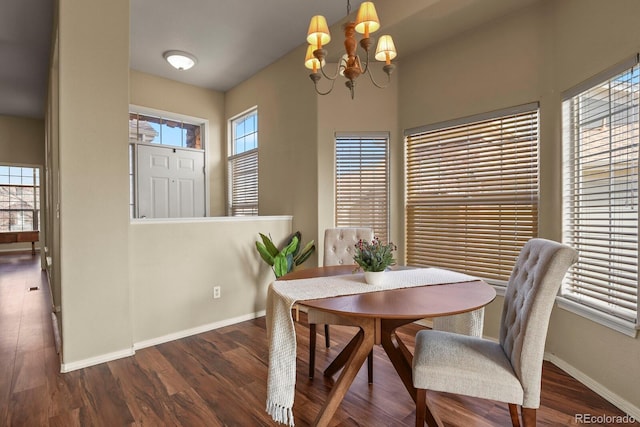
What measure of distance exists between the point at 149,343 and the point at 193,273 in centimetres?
66

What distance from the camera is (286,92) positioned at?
3.91 meters

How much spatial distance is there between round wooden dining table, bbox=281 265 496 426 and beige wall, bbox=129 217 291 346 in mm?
1861

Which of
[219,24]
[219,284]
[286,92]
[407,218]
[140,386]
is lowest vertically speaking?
[140,386]

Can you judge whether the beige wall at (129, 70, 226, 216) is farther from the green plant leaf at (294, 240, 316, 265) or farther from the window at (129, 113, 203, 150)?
the green plant leaf at (294, 240, 316, 265)

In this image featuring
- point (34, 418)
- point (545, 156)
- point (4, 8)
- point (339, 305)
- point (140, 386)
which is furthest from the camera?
point (4, 8)

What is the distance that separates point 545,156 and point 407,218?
1300 mm

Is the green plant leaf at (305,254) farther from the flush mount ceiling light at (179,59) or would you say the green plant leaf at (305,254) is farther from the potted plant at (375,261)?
the flush mount ceiling light at (179,59)

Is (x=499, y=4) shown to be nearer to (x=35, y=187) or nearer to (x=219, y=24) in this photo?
(x=219, y=24)

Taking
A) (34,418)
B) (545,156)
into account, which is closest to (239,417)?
(34,418)

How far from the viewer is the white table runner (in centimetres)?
158

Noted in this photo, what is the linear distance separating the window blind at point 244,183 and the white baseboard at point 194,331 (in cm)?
153

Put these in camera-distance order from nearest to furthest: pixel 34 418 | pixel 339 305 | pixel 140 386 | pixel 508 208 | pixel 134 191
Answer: pixel 339 305
pixel 34 418
pixel 140 386
pixel 508 208
pixel 134 191

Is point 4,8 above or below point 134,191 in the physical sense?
above

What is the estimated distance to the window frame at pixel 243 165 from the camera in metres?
4.52
